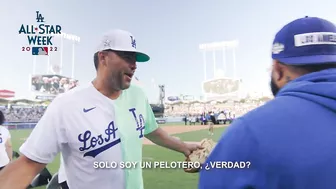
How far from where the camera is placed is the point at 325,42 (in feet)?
2.52

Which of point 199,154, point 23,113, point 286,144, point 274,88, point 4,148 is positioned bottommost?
point 23,113

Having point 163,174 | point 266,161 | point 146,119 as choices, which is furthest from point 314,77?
point 163,174

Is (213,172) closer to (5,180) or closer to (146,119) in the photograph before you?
(5,180)

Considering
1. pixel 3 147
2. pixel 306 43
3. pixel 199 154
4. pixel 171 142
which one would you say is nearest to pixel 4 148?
pixel 3 147

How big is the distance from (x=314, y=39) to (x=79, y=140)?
1.23 metres

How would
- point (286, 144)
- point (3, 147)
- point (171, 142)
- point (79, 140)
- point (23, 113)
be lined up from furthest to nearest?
point (23, 113) < point (3, 147) < point (171, 142) < point (79, 140) < point (286, 144)

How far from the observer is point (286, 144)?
2.02ft

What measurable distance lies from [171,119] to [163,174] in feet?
119

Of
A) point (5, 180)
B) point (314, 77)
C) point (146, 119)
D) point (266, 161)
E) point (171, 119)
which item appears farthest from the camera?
point (171, 119)

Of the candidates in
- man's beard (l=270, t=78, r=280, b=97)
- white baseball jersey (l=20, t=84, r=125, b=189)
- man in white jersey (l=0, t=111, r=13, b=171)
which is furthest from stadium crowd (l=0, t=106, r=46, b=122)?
man's beard (l=270, t=78, r=280, b=97)

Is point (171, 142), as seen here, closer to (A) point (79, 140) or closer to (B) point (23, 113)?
(A) point (79, 140)

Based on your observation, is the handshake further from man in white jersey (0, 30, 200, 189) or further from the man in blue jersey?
the man in blue jersey

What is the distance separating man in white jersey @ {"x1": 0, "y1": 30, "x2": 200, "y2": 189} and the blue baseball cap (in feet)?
3.68

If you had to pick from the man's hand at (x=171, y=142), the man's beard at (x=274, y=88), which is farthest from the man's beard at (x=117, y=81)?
the man's beard at (x=274, y=88)
